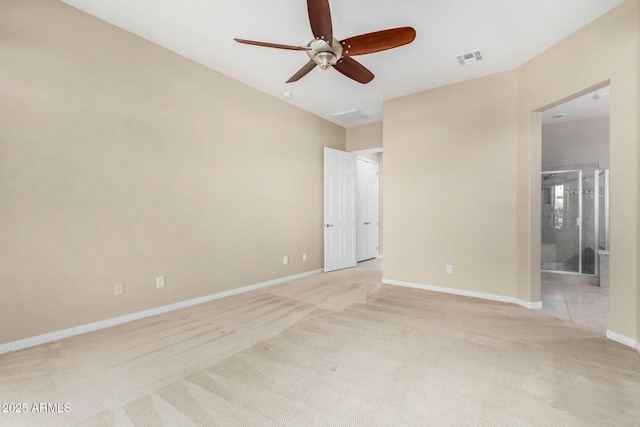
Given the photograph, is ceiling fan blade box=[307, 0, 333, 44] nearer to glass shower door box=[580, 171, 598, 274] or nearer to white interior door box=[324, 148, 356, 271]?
white interior door box=[324, 148, 356, 271]

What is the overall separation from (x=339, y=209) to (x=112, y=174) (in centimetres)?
385

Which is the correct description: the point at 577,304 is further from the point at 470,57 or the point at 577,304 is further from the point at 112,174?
the point at 112,174

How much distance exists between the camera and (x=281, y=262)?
15.8 ft

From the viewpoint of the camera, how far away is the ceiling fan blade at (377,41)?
2.17 meters

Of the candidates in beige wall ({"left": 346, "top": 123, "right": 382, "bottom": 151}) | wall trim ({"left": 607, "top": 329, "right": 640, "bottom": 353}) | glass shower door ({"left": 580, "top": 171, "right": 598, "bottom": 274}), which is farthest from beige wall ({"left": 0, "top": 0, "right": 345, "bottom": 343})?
glass shower door ({"left": 580, "top": 171, "right": 598, "bottom": 274})

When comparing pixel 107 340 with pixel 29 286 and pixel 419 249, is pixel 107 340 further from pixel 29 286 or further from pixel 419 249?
pixel 419 249

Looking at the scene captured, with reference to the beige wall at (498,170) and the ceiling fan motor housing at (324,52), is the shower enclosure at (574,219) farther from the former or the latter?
the ceiling fan motor housing at (324,52)

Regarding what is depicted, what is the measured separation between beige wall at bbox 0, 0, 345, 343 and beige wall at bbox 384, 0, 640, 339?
2.30 meters

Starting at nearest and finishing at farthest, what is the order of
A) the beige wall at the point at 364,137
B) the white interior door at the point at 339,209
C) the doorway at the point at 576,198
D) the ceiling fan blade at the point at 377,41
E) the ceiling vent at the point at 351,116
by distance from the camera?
the ceiling fan blade at the point at 377,41
the doorway at the point at 576,198
the ceiling vent at the point at 351,116
the white interior door at the point at 339,209
the beige wall at the point at 364,137

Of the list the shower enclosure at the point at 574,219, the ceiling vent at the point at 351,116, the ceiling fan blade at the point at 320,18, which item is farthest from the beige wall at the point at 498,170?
the ceiling fan blade at the point at 320,18

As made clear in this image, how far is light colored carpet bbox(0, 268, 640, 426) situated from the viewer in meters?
1.63

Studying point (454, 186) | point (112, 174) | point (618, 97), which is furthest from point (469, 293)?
point (112, 174)

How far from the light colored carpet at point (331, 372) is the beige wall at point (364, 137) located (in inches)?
148

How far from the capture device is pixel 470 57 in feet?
11.0
